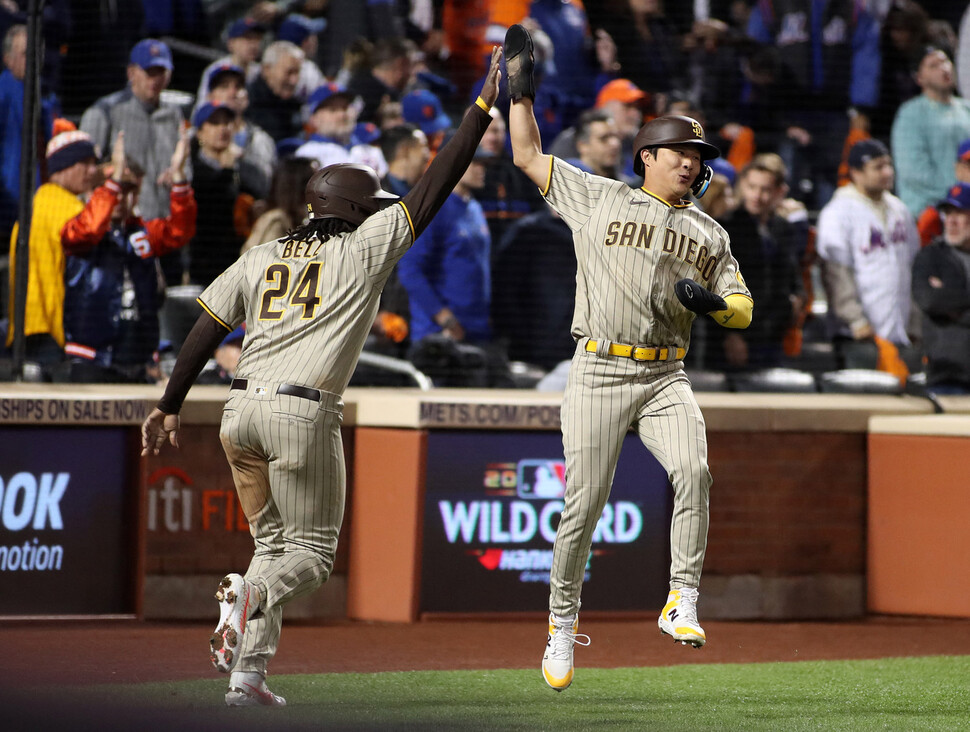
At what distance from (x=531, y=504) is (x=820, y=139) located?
4343mm

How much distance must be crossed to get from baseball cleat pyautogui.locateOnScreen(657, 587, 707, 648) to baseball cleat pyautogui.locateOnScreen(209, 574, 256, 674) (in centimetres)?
137

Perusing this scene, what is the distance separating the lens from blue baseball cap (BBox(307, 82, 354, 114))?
29.5ft

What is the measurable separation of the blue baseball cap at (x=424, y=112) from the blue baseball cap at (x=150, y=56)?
1583 mm

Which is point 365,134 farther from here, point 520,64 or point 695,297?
point 695,297

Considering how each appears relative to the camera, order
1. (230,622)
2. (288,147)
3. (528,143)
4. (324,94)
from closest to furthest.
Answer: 1. (230,622)
2. (528,143)
3. (288,147)
4. (324,94)

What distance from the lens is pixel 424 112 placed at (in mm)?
9266

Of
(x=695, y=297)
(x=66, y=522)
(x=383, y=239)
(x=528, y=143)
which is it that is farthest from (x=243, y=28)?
(x=695, y=297)

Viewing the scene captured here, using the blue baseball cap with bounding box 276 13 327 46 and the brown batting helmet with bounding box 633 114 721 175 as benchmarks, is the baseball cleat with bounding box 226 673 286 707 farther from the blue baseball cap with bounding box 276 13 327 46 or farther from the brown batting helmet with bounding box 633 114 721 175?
the blue baseball cap with bounding box 276 13 327 46

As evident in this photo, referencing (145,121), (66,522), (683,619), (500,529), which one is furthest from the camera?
(145,121)

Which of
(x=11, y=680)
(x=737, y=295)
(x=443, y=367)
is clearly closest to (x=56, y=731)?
(x=11, y=680)

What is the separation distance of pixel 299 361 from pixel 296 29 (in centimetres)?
551

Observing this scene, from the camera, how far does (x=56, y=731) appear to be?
420 centimetres

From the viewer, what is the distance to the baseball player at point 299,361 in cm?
482

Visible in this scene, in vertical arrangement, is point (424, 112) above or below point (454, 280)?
above
